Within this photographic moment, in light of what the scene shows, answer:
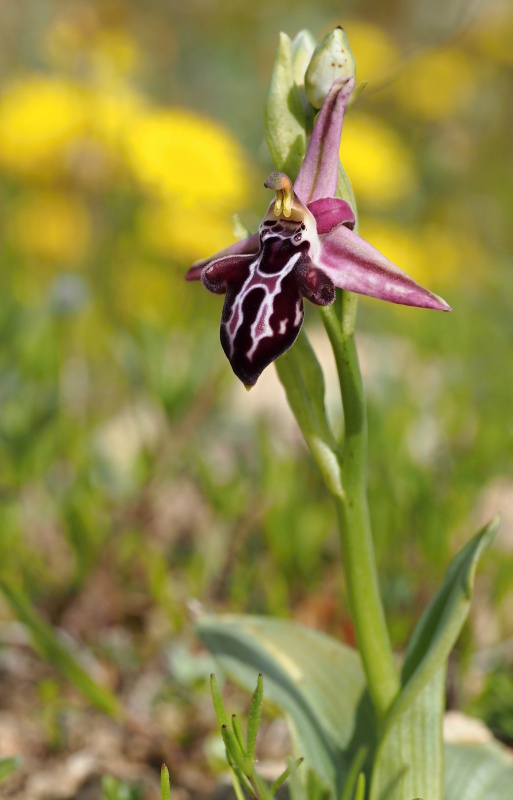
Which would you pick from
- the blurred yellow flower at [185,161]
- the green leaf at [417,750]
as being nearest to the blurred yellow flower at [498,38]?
the blurred yellow flower at [185,161]

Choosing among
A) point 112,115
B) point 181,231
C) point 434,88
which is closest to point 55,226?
point 112,115

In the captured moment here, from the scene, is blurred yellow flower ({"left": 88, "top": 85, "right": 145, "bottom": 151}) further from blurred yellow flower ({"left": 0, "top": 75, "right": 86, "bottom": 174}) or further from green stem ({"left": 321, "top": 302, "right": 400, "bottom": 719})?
green stem ({"left": 321, "top": 302, "right": 400, "bottom": 719})

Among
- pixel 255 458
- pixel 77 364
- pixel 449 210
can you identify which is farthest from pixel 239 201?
pixel 449 210

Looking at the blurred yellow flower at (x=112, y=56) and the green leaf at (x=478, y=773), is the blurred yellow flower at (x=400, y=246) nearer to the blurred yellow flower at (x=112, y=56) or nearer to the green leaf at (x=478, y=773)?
the blurred yellow flower at (x=112, y=56)

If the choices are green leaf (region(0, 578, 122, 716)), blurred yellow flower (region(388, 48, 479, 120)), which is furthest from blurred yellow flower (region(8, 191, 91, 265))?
green leaf (region(0, 578, 122, 716))

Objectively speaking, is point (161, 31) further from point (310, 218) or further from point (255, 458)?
point (310, 218)

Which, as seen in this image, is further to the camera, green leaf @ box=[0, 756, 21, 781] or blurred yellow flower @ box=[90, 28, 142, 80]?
blurred yellow flower @ box=[90, 28, 142, 80]

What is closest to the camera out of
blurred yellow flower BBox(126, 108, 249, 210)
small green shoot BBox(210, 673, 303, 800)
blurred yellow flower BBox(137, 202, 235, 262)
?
small green shoot BBox(210, 673, 303, 800)

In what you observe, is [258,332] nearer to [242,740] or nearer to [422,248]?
[242,740]
